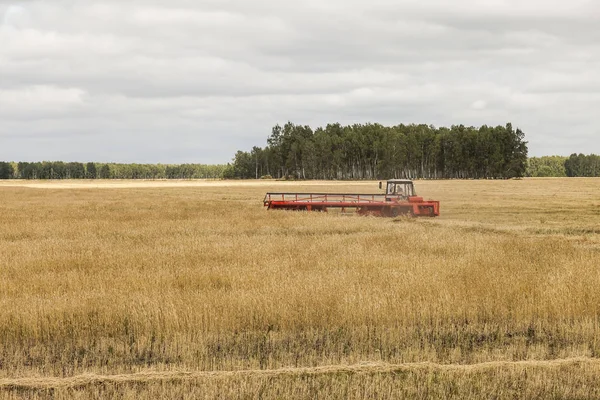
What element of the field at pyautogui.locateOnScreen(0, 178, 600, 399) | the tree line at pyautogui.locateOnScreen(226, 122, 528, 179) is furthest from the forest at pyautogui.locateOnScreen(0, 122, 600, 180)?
the field at pyautogui.locateOnScreen(0, 178, 600, 399)

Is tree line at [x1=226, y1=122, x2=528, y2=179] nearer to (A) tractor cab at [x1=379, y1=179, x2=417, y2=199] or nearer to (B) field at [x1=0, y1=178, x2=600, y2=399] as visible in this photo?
(A) tractor cab at [x1=379, y1=179, x2=417, y2=199]

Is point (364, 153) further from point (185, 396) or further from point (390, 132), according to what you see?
point (185, 396)

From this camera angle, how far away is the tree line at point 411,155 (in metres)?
147

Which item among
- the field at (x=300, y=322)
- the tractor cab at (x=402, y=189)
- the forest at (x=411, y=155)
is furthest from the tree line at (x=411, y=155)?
the field at (x=300, y=322)

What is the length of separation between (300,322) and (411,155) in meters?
140

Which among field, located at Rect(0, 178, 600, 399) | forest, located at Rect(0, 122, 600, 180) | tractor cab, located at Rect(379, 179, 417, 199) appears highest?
forest, located at Rect(0, 122, 600, 180)

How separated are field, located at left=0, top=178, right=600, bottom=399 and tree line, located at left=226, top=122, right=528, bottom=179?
128 metres

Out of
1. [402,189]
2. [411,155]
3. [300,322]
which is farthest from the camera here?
[411,155]

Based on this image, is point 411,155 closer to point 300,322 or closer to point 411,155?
Answer: point 411,155

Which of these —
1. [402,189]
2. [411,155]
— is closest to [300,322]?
[402,189]

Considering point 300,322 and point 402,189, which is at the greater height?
point 402,189

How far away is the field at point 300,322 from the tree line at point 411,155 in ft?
421

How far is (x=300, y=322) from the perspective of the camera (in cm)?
1106

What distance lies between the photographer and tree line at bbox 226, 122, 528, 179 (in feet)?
483
